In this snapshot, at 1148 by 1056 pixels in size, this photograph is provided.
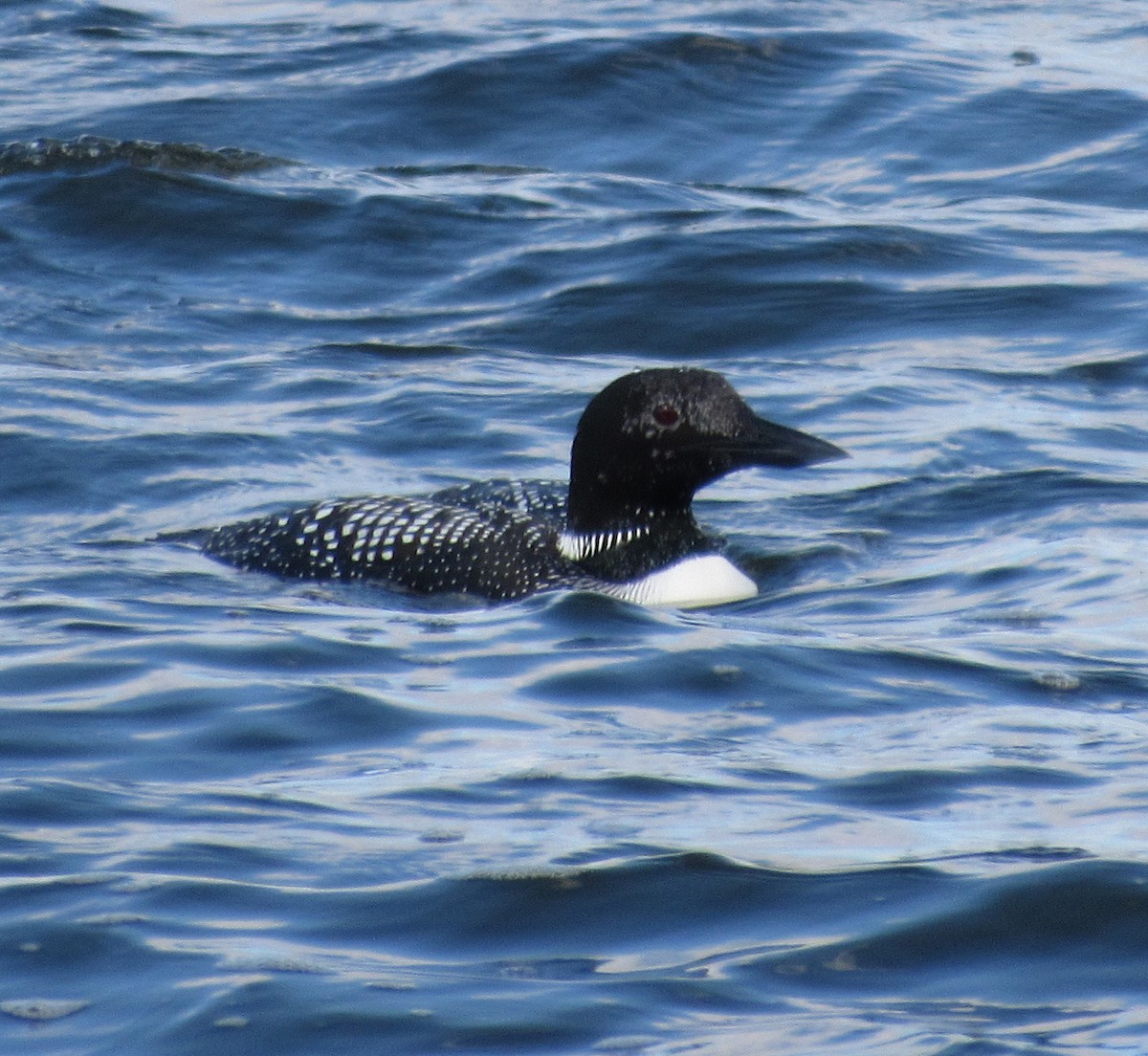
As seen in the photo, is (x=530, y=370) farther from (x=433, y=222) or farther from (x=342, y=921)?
(x=342, y=921)

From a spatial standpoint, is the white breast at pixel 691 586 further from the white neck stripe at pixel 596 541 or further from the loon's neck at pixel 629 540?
the white neck stripe at pixel 596 541

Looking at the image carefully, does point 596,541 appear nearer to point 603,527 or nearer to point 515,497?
point 603,527

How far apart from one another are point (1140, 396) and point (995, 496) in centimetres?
143

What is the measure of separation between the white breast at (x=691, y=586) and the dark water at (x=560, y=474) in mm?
229

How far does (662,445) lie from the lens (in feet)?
22.6

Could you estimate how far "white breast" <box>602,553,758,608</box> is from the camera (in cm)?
678

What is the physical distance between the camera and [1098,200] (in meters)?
11.6

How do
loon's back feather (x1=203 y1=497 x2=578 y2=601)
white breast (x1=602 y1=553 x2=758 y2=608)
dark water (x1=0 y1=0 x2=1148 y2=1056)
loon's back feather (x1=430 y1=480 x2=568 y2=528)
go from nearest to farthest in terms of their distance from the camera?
dark water (x1=0 y1=0 x2=1148 y2=1056) < loon's back feather (x1=203 y1=497 x2=578 y2=601) < white breast (x1=602 y1=553 x2=758 y2=608) < loon's back feather (x1=430 y1=480 x2=568 y2=528)

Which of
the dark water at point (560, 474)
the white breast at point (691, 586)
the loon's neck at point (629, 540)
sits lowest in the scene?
the white breast at point (691, 586)

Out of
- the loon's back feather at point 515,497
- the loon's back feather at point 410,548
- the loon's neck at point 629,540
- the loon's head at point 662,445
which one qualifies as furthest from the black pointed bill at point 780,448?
the loon's back feather at point 515,497

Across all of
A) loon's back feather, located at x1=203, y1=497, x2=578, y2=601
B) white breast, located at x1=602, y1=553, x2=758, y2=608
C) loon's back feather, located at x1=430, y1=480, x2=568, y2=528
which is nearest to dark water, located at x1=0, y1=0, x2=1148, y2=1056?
loon's back feather, located at x1=203, y1=497, x2=578, y2=601

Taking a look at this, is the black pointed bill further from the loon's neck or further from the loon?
the loon's neck

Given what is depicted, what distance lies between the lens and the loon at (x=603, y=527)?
6.70 metres

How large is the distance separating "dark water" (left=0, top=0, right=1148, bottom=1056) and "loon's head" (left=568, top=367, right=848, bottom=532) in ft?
1.38
